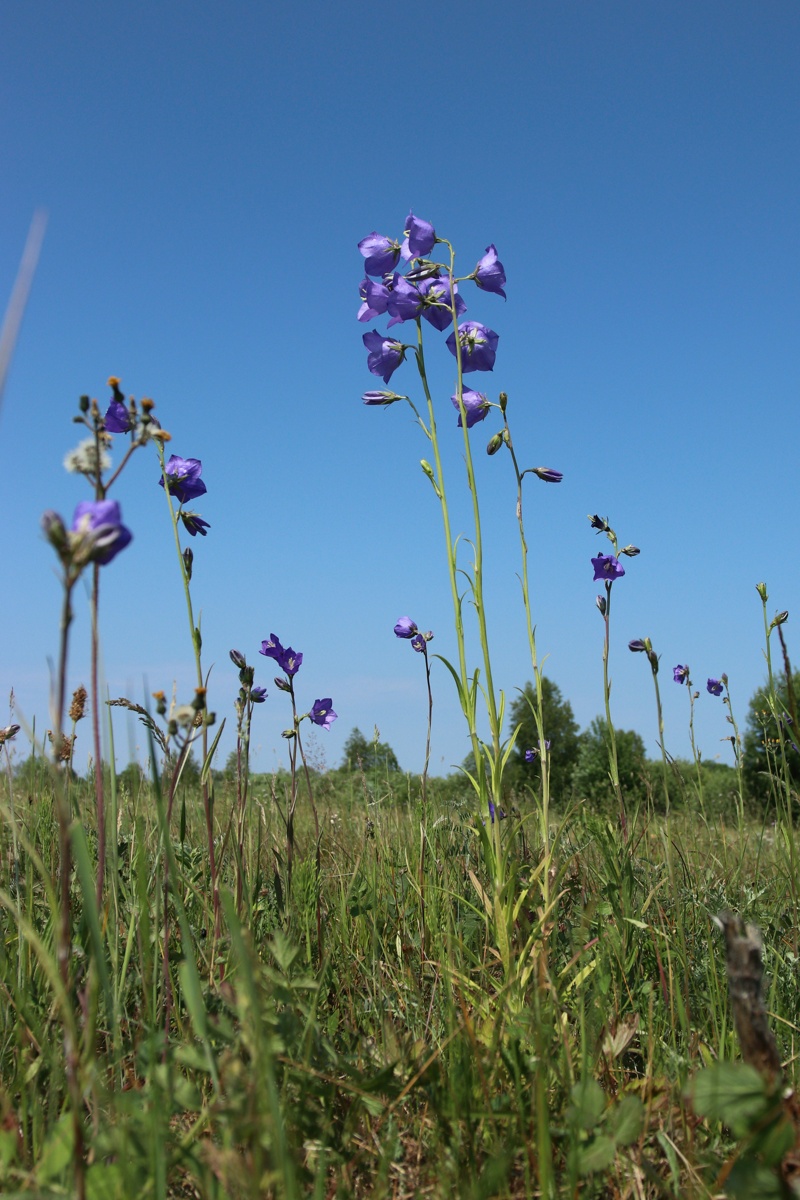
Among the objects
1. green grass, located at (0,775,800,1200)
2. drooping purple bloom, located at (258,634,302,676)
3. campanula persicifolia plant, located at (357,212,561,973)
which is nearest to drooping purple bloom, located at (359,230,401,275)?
campanula persicifolia plant, located at (357,212,561,973)

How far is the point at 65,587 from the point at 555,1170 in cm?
137

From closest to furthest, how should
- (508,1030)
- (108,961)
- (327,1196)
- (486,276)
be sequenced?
(327,1196)
(508,1030)
(108,961)
(486,276)

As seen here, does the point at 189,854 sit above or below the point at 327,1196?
above

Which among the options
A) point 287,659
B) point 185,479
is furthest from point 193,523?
point 287,659

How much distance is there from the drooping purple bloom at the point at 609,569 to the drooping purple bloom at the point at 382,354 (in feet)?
4.52

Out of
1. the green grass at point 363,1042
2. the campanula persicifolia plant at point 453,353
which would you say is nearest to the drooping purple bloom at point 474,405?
the campanula persicifolia plant at point 453,353

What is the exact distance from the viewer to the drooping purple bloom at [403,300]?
9.21 ft

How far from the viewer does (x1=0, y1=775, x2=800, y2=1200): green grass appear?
4.01 feet

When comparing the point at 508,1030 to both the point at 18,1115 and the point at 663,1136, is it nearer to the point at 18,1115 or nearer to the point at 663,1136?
the point at 663,1136

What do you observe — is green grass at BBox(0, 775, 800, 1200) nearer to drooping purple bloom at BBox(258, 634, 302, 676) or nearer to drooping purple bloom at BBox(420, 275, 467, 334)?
drooping purple bloom at BBox(258, 634, 302, 676)

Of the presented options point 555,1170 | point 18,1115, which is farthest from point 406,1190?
point 18,1115

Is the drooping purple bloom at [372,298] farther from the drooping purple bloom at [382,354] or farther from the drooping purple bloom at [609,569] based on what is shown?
the drooping purple bloom at [609,569]

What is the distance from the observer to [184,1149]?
48.1 inches

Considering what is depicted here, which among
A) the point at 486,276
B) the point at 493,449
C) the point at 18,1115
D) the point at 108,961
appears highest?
the point at 486,276
